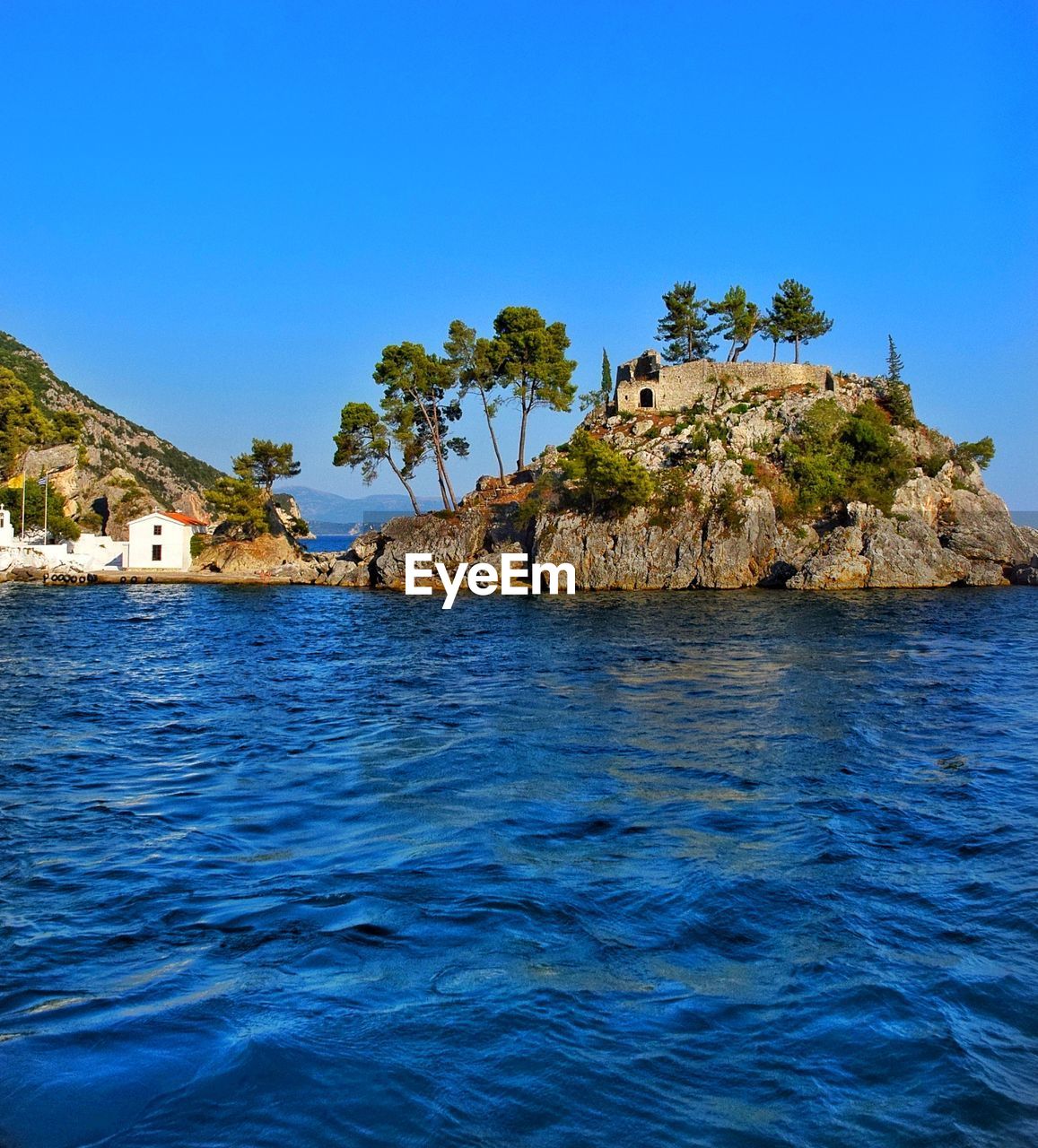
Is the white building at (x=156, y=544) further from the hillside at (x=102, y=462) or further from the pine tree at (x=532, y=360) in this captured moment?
the pine tree at (x=532, y=360)

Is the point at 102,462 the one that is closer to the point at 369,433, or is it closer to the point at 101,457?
the point at 101,457

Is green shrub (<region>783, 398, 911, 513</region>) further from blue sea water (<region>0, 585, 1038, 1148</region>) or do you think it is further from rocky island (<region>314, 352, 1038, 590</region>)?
blue sea water (<region>0, 585, 1038, 1148</region>)

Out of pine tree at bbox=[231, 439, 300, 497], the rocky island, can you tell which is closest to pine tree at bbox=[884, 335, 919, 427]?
the rocky island

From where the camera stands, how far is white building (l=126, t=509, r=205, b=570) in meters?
77.2

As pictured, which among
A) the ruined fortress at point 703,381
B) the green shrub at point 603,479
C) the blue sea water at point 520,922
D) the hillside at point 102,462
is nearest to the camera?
the blue sea water at point 520,922

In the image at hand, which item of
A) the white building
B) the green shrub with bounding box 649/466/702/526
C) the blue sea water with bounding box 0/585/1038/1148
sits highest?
the green shrub with bounding box 649/466/702/526

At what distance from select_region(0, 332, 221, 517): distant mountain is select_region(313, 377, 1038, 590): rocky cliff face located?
39.4 meters

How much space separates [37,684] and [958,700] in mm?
23529

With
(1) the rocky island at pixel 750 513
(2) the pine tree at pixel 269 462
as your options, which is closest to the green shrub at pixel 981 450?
(1) the rocky island at pixel 750 513

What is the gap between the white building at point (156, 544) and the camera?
253 ft

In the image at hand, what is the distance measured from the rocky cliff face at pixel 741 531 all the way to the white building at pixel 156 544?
14.6 meters

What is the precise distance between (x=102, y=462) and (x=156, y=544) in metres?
73.0

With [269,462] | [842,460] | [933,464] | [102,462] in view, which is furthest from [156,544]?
[102,462]

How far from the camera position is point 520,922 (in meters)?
8.88
